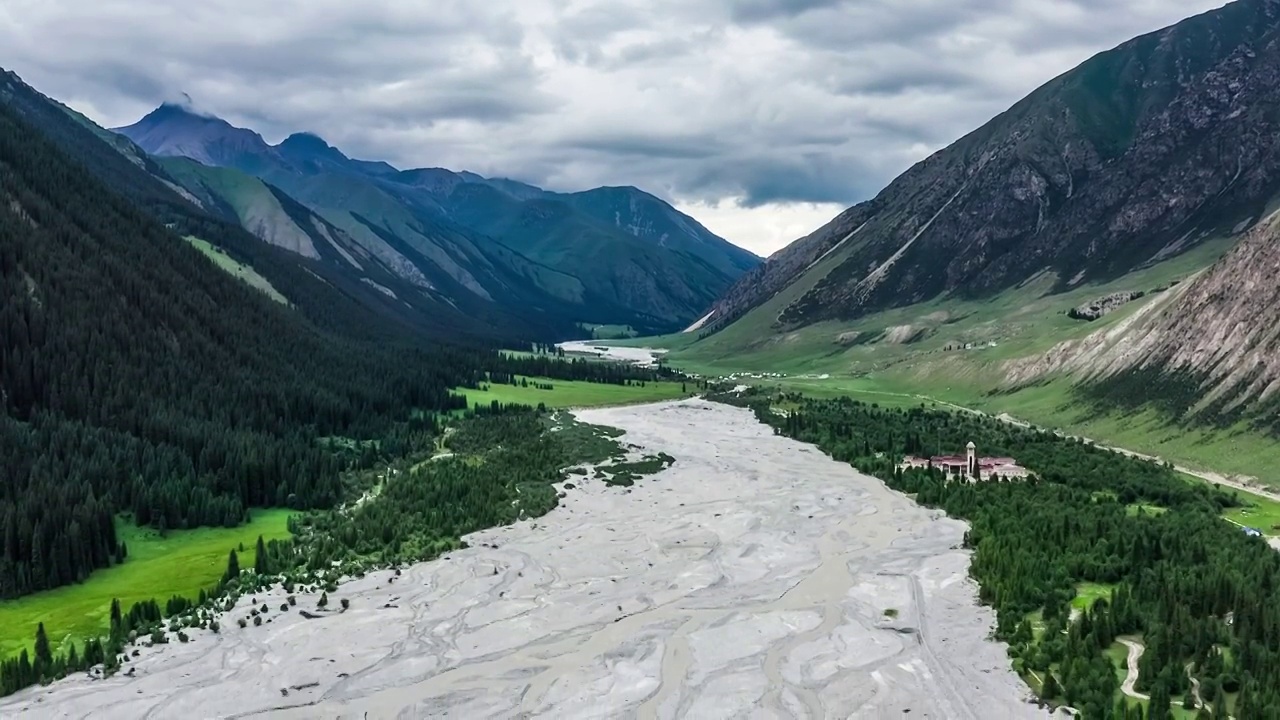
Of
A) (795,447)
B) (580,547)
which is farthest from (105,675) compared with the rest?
(795,447)

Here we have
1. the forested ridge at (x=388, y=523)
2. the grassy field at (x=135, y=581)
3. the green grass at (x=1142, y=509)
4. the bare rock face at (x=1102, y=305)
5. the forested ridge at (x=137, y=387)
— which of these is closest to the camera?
the forested ridge at (x=388, y=523)

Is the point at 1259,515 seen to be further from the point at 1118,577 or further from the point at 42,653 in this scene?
the point at 42,653

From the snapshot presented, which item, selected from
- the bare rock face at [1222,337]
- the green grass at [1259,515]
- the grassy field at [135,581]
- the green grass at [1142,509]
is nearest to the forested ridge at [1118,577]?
the green grass at [1142,509]

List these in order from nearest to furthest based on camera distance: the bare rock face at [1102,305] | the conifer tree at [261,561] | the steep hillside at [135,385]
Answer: the conifer tree at [261,561] → the steep hillside at [135,385] → the bare rock face at [1102,305]

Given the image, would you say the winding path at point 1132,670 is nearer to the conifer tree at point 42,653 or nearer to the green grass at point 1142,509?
the green grass at point 1142,509

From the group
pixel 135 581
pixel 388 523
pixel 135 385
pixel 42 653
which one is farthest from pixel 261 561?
pixel 135 385
